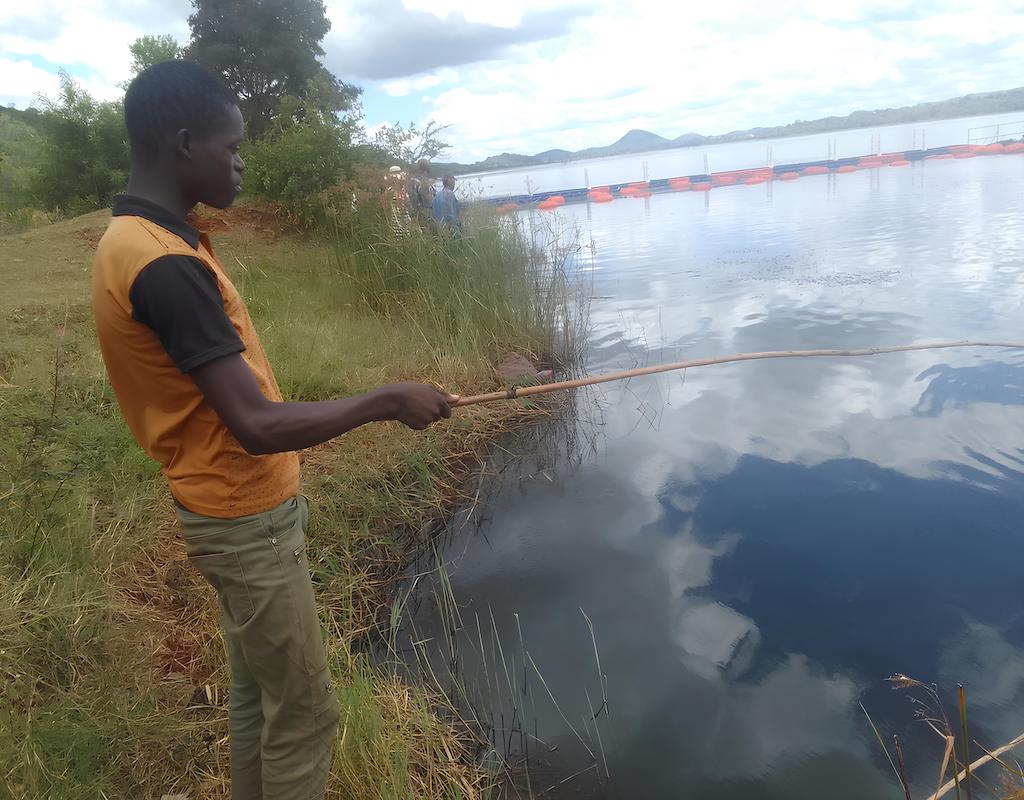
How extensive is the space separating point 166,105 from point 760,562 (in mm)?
3259

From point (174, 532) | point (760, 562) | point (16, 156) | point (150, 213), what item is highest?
point (16, 156)

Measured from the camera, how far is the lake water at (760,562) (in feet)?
8.73

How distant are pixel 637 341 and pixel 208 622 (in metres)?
5.47

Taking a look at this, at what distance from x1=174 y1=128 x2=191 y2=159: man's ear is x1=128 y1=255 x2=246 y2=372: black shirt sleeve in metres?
0.27

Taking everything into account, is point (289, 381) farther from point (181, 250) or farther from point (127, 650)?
point (181, 250)

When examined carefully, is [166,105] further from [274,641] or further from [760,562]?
[760,562]

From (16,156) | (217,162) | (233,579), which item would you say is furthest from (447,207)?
(16,156)

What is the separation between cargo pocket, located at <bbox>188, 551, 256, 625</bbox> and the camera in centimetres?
152

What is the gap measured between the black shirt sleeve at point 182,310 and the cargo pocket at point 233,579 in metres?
0.46

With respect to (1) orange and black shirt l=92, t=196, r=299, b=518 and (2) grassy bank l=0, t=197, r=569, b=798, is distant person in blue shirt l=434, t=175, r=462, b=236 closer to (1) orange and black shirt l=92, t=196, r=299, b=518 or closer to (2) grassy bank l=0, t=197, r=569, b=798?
(2) grassy bank l=0, t=197, r=569, b=798

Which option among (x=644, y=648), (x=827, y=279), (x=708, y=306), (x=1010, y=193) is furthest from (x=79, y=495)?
(x=1010, y=193)

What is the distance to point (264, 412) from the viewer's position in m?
1.37

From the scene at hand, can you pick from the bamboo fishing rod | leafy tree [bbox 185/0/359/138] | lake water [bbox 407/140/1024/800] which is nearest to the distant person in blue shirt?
lake water [bbox 407/140/1024/800]


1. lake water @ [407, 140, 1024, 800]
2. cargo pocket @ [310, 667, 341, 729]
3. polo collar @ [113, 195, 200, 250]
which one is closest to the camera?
polo collar @ [113, 195, 200, 250]
